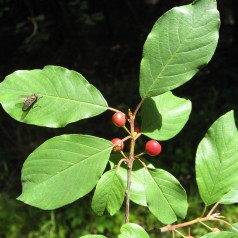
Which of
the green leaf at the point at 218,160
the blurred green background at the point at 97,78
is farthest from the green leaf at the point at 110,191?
the blurred green background at the point at 97,78

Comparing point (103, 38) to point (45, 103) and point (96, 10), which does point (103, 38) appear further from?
point (45, 103)

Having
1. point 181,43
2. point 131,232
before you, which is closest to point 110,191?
point 131,232

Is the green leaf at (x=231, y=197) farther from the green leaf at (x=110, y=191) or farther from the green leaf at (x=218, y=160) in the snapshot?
the green leaf at (x=110, y=191)

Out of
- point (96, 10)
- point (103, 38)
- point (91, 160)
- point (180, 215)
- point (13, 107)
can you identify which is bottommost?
point (180, 215)

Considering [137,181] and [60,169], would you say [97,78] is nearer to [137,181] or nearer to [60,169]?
[137,181]

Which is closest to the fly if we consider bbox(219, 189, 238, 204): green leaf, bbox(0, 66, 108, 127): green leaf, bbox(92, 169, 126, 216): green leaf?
bbox(0, 66, 108, 127): green leaf

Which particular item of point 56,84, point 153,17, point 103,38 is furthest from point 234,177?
point 103,38

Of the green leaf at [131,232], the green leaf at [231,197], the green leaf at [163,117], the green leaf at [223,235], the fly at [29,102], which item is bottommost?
the green leaf at [223,235]
